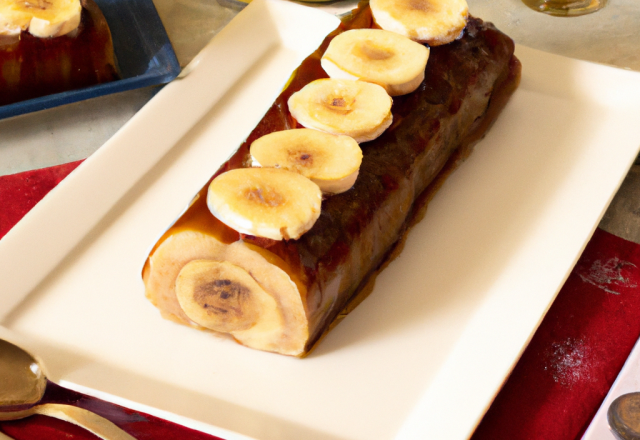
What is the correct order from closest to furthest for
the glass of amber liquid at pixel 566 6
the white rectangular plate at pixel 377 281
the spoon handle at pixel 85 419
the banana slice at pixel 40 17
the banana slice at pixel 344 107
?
the spoon handle at pixel 85 419 < the white rectangular plate at pixel 377 281 < the banana slice at pixel 344 107 < the banana slice at pixel 40 17 < the glass of amber liquid at pixel 566 6

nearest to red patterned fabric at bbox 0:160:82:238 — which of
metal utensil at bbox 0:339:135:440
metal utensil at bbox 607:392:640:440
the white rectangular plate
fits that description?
the white rectangular plate

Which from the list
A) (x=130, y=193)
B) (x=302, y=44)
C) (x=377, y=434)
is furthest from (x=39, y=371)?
(x=302, y=44)

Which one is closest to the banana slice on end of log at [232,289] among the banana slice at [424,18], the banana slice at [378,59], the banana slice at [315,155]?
the banana slice at [315,155]

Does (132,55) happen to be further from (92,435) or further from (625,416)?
(625,416)

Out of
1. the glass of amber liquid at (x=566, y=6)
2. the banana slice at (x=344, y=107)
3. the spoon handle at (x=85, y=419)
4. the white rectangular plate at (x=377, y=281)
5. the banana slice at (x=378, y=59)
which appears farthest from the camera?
the glass of amber liquid at (x=566, y=6)

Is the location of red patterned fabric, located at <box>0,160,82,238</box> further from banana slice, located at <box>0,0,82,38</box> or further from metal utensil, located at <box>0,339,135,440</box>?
metal utensil, located at <box>0,339,135,440</box>

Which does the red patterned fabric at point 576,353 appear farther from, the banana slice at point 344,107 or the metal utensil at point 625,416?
the banana slice at point 344,107
